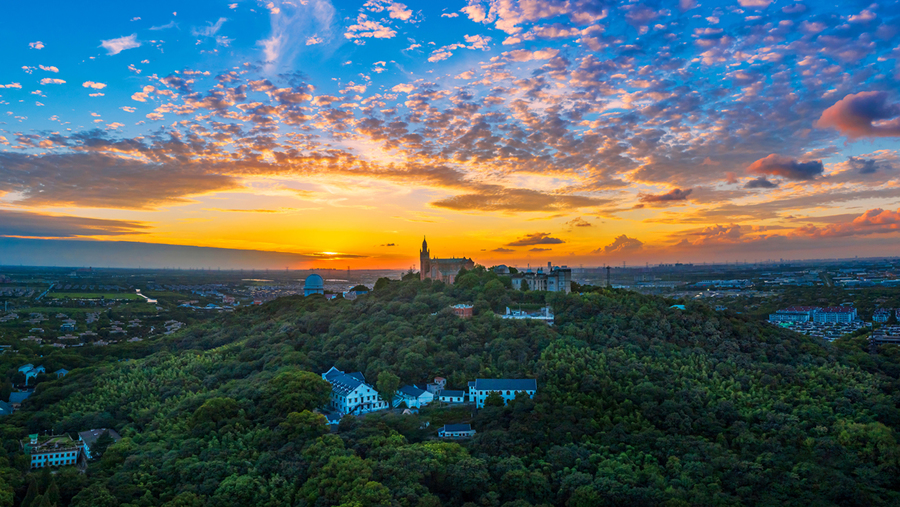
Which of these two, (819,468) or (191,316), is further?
(191,316)

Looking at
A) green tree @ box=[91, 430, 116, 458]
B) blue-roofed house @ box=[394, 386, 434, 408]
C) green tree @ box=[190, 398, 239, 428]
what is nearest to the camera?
green tree @ box=[190, 398, 239, 428]

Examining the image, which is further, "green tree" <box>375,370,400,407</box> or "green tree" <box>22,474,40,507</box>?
"green tree" <box>375,370,400,407</box>

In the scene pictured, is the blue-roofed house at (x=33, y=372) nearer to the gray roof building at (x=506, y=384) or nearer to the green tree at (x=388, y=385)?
the green tree at (x=388, y=385)


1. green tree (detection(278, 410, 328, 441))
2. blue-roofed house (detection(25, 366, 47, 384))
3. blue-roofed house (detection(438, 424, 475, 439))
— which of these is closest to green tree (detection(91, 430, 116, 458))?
green tree (detection(278, 410, 328, 441))

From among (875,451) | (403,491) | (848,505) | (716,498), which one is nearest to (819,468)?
(848,505)

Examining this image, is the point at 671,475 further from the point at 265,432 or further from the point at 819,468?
the point at 265,432

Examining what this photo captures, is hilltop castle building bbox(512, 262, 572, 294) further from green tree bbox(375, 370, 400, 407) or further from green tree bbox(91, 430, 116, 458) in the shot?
green tree bbox(91, 430, 116, 458)

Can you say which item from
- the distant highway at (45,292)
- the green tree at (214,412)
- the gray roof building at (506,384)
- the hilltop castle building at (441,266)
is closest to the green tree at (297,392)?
the green tree at (214,412)
